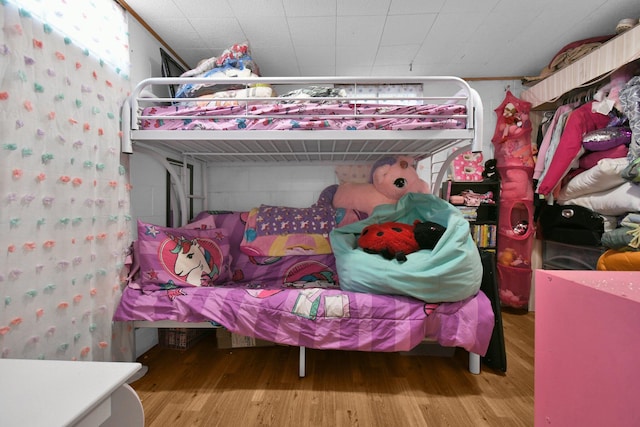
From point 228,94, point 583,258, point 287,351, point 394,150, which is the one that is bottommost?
point 287,351

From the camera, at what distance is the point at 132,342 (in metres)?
1.64

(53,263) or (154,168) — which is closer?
(53,263)

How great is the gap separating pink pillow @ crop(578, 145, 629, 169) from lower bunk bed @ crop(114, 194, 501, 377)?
3.78 feet

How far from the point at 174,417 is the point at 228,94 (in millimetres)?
1708

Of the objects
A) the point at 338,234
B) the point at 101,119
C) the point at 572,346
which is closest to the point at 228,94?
the point at 101,119

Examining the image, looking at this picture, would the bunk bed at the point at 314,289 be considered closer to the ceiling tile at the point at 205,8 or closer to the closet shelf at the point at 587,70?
the ceiling tile at the point at 205,8

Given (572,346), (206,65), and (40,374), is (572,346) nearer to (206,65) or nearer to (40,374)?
(40,374)

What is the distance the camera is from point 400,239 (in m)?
1.73

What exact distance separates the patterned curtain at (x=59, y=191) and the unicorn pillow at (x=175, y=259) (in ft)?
0.41

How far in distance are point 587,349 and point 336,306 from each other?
100 cm

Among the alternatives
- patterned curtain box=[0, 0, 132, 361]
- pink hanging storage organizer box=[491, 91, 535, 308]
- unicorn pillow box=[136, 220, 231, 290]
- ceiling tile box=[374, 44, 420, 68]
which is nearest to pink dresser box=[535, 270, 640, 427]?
unicorn pillow box=[136, 220, 231, 290]

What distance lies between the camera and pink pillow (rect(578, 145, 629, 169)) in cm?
186

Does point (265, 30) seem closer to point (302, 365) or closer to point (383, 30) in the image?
point (383, 30)

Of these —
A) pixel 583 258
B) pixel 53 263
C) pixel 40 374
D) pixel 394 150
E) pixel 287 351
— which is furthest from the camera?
pixel 583 258
